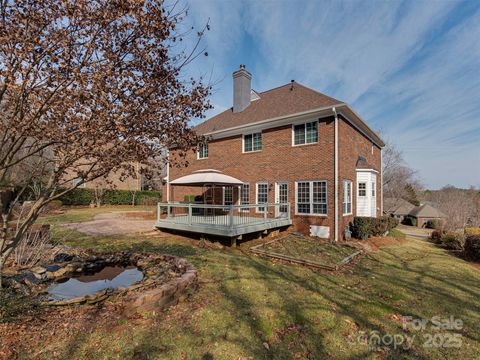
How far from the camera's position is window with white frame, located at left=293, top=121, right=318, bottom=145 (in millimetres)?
12602

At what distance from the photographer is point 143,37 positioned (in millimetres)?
3832

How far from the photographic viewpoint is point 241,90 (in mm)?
17406

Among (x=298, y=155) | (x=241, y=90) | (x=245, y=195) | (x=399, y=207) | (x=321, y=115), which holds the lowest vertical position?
(x=399, y=207)

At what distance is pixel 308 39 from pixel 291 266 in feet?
36.1

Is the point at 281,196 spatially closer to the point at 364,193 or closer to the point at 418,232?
the point at 364,193

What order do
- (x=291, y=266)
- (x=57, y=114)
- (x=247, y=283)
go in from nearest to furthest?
(x=57, y=114) → (x=247, y=283) → (x=291, y=266)

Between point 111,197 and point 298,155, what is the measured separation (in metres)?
25.2

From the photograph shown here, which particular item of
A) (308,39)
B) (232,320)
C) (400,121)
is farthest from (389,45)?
(400,121)

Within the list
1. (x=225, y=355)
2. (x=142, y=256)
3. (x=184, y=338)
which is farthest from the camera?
(x=142, y=256)

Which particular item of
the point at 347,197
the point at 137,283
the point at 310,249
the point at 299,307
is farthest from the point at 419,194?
the point at 137,283

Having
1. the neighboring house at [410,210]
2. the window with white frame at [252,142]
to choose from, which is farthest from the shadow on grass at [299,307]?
the neighboring house at [410,210]

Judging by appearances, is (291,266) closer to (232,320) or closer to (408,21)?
(232,320)

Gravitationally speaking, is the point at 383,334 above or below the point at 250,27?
below

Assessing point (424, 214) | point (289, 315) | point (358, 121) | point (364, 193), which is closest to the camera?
point (289, 315)
